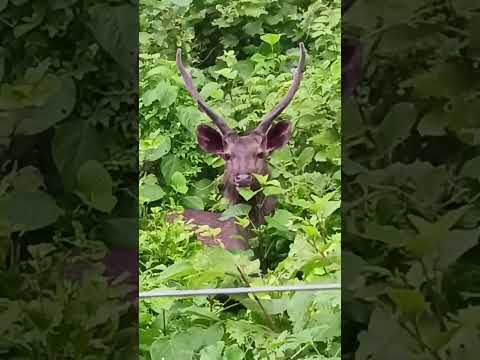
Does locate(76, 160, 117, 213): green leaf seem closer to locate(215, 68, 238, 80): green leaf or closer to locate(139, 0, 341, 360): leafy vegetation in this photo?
locate(139, 0, 341, 360): leafy vegetation

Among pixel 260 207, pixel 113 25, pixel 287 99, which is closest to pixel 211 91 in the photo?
pixel 287 99

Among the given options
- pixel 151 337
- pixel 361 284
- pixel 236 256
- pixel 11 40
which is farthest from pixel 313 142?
pixel 11 40

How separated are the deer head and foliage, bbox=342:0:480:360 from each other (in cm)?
35

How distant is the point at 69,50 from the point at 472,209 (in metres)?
0.75

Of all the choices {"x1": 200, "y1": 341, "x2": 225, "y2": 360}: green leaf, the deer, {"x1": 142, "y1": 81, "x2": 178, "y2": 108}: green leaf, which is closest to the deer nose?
the deer

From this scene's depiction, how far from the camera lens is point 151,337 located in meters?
1.66

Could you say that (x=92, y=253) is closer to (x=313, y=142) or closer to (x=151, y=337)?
(x=151, y=337)

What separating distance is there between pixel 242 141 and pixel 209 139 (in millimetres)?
72

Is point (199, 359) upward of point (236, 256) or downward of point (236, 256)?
downward

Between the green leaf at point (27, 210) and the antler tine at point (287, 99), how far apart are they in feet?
1.77

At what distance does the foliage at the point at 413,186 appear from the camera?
1409 mm

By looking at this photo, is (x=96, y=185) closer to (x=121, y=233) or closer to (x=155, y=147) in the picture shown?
(x=121, y=233)

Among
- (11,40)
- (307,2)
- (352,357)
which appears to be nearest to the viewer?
(11,40)

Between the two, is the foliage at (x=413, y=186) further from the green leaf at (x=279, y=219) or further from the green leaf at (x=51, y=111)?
the green leaf at (x=51, y=111)
